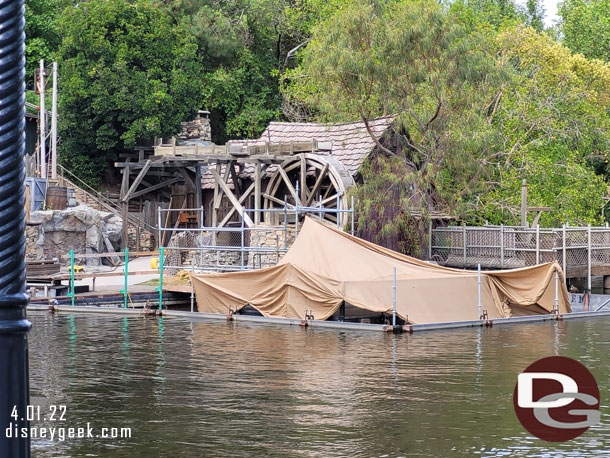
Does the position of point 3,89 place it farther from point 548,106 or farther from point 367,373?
point 548,106

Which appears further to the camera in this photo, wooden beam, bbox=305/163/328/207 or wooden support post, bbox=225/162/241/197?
wooden support post, bbox=225/162/241/197

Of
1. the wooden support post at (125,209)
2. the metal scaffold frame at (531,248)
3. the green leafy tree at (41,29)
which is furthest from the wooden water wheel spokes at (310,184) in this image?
the green leafy tree at (41,29)

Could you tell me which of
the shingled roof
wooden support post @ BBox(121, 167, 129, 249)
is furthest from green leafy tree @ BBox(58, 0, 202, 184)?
the shingled roof

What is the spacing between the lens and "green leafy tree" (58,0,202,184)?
4750cm

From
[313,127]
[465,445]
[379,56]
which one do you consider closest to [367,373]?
[465,445]

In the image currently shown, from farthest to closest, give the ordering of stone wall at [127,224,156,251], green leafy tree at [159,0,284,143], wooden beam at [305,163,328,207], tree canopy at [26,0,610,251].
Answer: green leafy tree at [159,0,284,143], stone wall at [127,224,156,251], wooden beam at [305,163,328,207], tree canopy at [26,0,610,251]

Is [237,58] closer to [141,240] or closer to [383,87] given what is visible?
[141,240]

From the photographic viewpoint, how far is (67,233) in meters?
41.0

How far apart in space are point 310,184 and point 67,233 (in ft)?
36.1

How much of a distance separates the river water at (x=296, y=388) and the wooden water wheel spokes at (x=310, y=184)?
10802 millimetres

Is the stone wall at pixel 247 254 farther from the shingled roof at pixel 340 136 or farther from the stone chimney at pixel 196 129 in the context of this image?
the stone chimney at pixel 196 129

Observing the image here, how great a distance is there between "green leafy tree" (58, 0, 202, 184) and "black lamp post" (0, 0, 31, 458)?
4424 cm

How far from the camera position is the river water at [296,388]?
41.0 ft

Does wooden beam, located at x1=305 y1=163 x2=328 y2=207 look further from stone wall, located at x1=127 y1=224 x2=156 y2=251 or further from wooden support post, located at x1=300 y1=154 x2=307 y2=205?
stone wall, located at x1=127 y1=224 x2=156 y2=251
